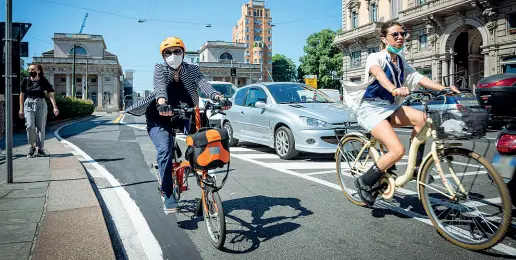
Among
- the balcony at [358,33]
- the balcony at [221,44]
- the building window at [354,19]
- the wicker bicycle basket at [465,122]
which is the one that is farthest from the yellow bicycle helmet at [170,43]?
the balcony at [221,44]

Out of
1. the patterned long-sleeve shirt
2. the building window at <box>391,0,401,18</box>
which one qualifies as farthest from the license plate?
the building window at <box>391,0,401,18</box>

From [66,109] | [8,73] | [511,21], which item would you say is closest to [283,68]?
[511,21]

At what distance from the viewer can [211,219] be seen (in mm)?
3166

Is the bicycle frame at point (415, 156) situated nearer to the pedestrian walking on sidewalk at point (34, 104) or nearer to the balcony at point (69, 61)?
the pedestrian walking on sidewalk at point (34, 104)

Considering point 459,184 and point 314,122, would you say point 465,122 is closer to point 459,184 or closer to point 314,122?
point 459,184

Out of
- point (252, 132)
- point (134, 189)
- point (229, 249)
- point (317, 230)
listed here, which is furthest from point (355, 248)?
point (252, 132)

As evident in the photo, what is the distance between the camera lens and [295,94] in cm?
858

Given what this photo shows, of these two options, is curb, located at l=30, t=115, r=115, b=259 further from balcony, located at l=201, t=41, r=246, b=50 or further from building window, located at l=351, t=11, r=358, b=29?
balcony, located at l=201, t=41, r=246, b=50

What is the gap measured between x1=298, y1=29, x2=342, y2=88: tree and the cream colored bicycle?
197 ft

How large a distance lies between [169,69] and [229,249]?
181 centimetres

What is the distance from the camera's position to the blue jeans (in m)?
3.70

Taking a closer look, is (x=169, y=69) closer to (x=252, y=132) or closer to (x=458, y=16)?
(x=252, y=132)

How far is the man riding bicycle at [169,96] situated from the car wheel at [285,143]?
3752 millimetres

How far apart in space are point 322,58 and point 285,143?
59094mm
